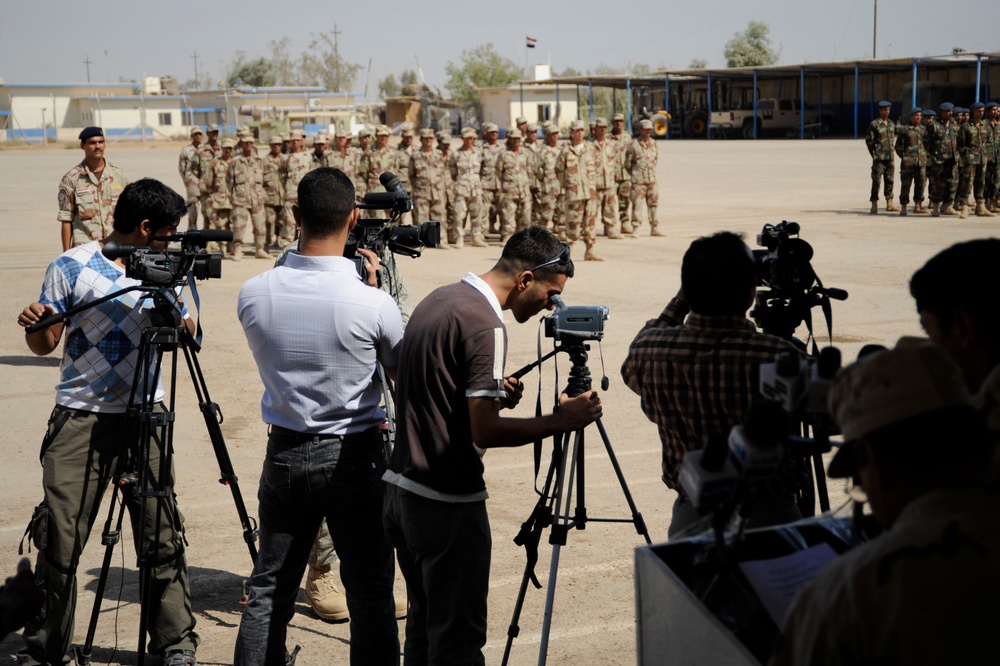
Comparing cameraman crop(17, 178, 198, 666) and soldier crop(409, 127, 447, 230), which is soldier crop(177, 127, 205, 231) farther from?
cameraman crop(17, 178, 198, 666)

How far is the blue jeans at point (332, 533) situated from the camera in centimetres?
361

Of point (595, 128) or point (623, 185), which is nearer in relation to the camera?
point (595, 128)

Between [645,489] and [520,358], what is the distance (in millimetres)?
3537

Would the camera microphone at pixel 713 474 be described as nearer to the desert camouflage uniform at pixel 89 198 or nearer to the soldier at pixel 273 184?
the desert camouflage uniform at pixel 89 198

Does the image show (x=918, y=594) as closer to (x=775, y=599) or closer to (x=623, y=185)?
(x=775, y=599)

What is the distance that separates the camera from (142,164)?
40.9 metres

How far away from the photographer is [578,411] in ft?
11.2

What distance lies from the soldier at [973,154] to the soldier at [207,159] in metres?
13.7

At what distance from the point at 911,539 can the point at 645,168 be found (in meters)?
17.6

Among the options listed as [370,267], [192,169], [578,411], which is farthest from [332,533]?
[192,169]

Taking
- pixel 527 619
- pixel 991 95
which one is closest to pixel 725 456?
pixel 527 619

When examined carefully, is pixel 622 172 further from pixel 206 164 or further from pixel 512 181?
pixel 206 164

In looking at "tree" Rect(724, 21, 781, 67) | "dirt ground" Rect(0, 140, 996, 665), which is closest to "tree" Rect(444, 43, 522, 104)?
"tree" Rect(724, 21, 781, 67)

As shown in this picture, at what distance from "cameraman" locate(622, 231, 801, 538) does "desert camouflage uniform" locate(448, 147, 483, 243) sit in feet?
51.4
